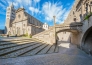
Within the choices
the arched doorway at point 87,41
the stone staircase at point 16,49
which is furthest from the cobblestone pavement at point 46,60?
the arched doorway at point 87,41

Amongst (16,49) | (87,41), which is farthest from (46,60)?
(87,41)

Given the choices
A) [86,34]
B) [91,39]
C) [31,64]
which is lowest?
[31,64]

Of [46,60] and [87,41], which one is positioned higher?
[87,41]

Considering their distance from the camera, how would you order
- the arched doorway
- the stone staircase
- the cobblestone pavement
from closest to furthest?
the cobblestone pavement < the stone staircase < the arched doorway

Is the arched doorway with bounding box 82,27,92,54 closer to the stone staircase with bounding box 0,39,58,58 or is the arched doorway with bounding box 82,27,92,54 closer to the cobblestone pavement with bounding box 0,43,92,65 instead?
the cobblestone pavement with bounding box 0,43,92,65

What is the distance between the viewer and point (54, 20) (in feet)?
56.4

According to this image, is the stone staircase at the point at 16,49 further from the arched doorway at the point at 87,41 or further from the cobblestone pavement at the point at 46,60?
the arched doorway at the point at 87,41

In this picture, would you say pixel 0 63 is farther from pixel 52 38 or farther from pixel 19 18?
pixel 19 18

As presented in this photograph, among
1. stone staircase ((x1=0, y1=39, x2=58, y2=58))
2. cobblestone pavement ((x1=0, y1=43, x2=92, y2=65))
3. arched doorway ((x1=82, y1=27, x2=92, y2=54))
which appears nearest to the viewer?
cobblestone pavement ((x1=0, y1=43, x2=92, y2=65))

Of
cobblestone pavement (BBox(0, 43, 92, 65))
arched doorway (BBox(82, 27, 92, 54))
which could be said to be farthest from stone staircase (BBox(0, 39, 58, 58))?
arched doorway (BBox(82, 27, 92, 54))

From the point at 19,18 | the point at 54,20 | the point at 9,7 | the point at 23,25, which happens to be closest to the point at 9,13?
A: the point at 9,7

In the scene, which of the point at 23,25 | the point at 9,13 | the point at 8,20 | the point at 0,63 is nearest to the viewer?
the point at 0,63

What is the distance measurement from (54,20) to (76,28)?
493 cm

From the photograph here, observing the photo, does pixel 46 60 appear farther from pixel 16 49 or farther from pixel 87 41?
pixel 87 41
